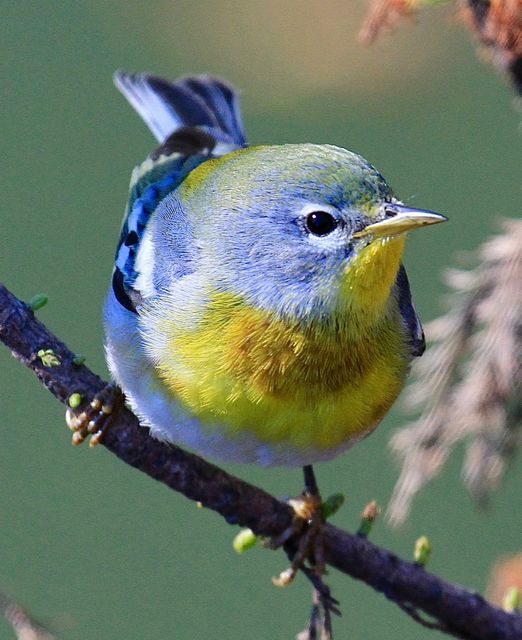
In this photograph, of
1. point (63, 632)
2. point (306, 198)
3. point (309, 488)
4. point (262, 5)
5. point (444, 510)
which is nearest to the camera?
point (63, 632)

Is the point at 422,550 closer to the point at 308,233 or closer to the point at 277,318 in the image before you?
the point at 277,318

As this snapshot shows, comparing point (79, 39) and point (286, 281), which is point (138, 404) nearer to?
→ point (286, 281)

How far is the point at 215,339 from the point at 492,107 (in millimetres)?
2099

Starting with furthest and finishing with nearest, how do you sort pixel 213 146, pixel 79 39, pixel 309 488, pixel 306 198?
pixel 79 39, pixel 213 146, pixel 309 488, pixel 306 198

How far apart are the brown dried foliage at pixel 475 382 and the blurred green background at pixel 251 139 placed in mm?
1302

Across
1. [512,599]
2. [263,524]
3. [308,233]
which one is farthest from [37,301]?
[512,599]

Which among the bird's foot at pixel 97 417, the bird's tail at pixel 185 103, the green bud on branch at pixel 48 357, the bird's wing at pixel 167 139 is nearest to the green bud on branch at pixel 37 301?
the green bud on branch at pixel 48 357

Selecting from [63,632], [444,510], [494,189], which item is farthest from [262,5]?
[63,632]

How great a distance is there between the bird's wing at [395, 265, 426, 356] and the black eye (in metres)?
0.32

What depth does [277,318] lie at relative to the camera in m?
2.10

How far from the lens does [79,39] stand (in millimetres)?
4059

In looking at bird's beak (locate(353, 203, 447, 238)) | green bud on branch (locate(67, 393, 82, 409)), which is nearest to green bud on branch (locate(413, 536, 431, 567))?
bird's beak (locate(353, 203, 447, 238))

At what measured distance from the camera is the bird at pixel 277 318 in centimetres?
204

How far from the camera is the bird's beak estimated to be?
1.89m
